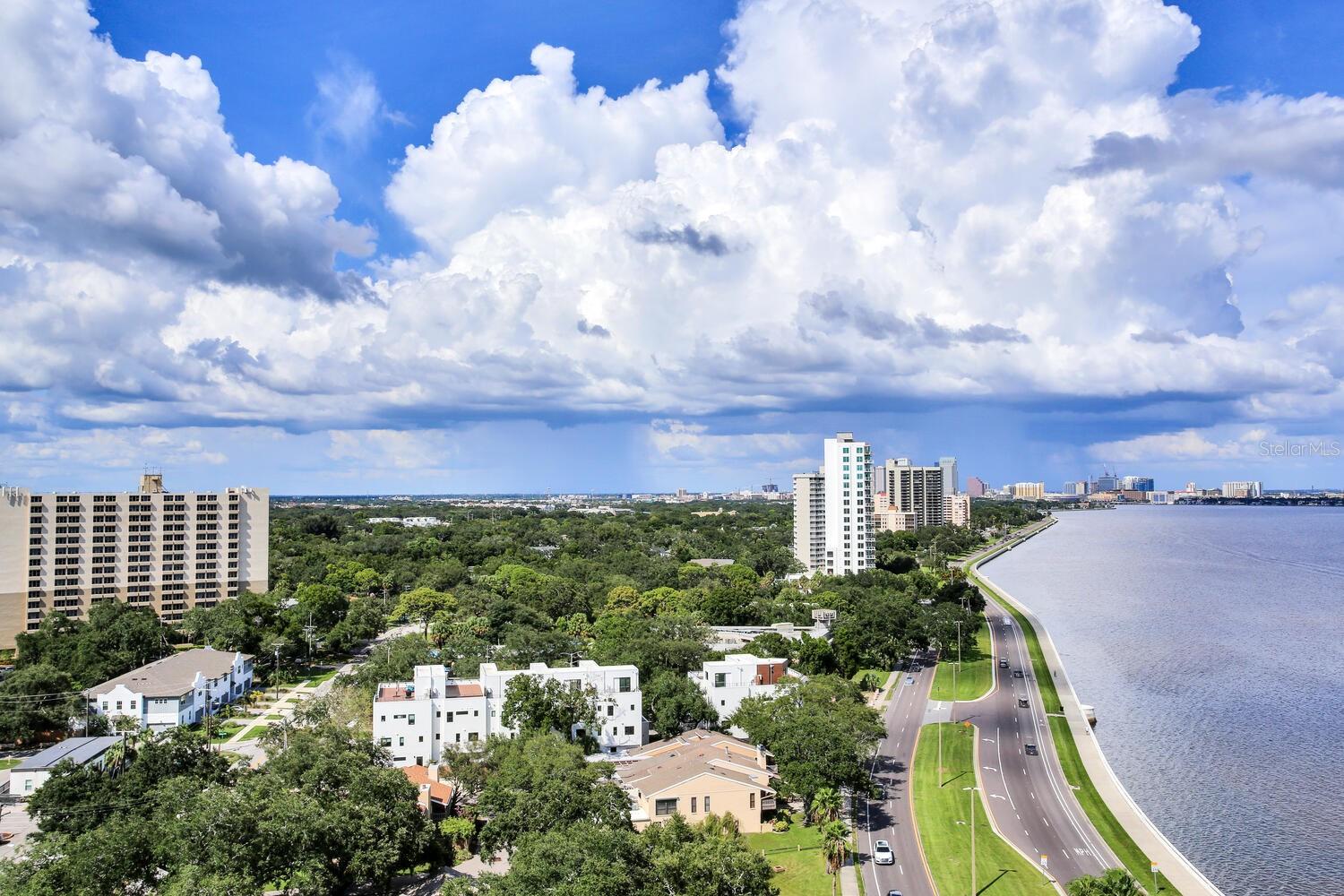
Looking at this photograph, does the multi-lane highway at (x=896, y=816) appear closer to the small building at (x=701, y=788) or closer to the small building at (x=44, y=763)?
the small building at (x=701, y=788)

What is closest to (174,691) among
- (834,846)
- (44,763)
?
(44,763)

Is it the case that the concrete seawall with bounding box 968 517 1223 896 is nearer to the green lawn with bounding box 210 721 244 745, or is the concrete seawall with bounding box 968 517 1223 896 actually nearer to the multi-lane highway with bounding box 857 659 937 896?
the multi-lane highway with bounding box 857 659 937 896

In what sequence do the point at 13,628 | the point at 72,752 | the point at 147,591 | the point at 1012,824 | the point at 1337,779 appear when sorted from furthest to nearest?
the point at 147,591, the point at 13,628, the point at 1337,779, the point at 72,752, the point at 1012,824

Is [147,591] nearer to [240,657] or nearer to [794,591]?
[240,657]

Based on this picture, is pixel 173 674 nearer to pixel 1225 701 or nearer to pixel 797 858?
pixel 797 858

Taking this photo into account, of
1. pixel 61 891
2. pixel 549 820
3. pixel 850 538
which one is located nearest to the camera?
pixel 61 891

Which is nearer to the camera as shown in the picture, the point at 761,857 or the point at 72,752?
the point at 761,857

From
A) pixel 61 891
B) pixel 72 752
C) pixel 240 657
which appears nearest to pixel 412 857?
pixel 61 891
